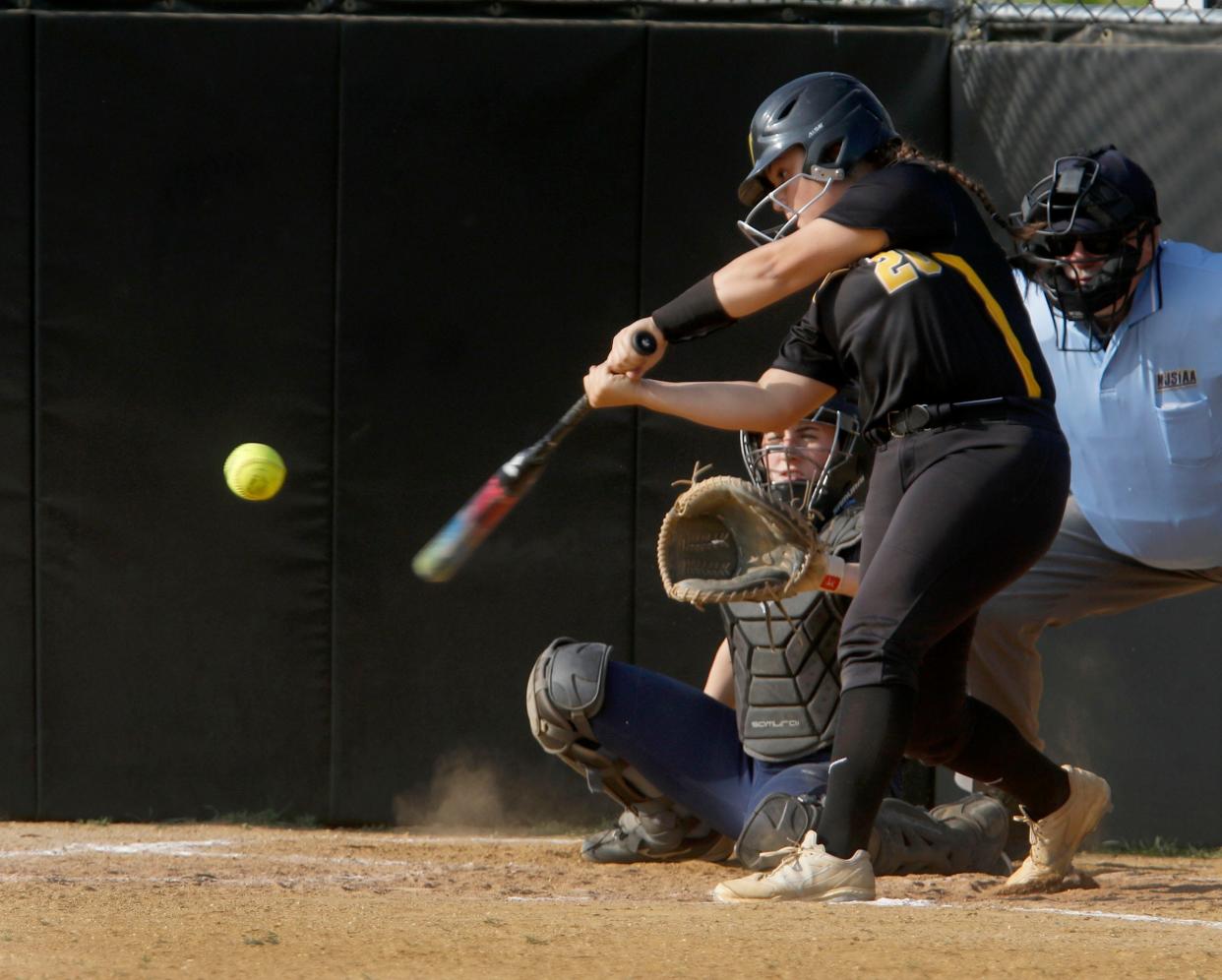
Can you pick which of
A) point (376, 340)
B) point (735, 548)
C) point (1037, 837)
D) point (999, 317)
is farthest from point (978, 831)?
point (376, 340)

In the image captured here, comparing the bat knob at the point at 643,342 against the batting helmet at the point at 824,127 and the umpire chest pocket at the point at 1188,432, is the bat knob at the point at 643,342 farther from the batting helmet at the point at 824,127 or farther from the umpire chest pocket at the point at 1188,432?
the umpire chest pocket at the point at 1188,432

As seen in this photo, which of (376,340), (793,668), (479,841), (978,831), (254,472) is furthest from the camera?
(376,340)

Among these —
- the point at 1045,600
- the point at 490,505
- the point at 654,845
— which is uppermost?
the point at 490,505

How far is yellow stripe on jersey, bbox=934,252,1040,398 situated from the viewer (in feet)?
10.4

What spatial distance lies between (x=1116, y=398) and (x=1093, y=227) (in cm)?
44

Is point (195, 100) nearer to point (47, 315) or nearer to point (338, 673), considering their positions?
point (47, 315)

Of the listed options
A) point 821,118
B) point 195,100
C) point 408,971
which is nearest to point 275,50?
point 195,100

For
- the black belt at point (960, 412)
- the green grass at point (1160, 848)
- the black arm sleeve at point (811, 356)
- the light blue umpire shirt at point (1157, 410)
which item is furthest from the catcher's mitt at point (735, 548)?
the green grass at point (1160, 848)

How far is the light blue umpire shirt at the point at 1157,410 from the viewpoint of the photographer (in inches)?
157

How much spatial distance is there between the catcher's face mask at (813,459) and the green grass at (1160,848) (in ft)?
5.50

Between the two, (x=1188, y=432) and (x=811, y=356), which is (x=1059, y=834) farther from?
(x=811, y=356)

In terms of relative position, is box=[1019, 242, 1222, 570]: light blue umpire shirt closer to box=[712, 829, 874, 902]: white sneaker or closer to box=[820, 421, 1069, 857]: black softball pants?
box=[820, 421, 1069, 857]: black softball pants

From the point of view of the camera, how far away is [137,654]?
4863 millimetres

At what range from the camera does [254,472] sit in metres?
→ 4.42
